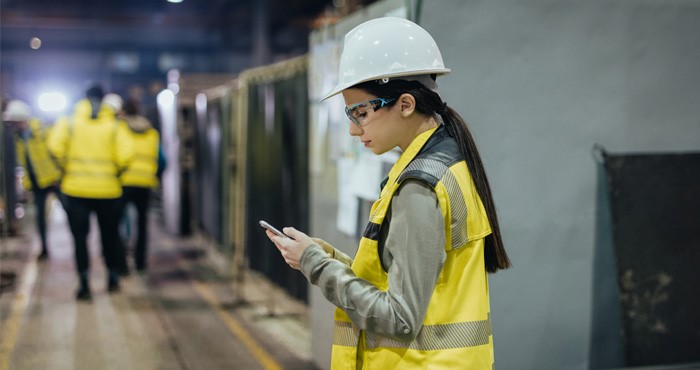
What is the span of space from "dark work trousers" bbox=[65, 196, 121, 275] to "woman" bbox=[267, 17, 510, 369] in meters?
6.27

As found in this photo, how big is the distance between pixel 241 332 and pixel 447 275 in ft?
17.5

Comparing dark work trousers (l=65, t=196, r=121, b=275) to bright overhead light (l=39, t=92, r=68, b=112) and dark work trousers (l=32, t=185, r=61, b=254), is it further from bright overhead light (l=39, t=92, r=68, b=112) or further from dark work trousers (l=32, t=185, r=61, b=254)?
bright overhead light (l=39, t=92, r=68, b=112)

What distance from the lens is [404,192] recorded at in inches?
77.2

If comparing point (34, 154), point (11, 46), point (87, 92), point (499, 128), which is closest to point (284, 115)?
point (87, 92)

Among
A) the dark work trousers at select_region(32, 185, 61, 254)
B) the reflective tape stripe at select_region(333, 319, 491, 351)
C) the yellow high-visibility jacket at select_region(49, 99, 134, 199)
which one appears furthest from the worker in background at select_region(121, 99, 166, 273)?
the reflective tape stripe at select_region(333, 319, 491, 351)

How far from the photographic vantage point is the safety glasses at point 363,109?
2.07m

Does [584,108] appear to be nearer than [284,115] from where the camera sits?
Yes

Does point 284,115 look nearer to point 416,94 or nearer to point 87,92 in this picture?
point 87,92

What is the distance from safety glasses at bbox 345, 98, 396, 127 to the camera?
81.4 inches

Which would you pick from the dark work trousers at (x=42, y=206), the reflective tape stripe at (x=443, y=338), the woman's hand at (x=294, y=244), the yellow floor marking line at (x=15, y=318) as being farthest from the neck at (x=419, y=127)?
the dark work trousers at (x=42, y=206)

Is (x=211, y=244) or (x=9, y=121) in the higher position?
(x=9, y=121)

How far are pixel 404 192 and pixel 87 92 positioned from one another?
676 cm

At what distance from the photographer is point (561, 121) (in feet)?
13.5

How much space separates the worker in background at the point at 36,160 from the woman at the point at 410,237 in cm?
895
